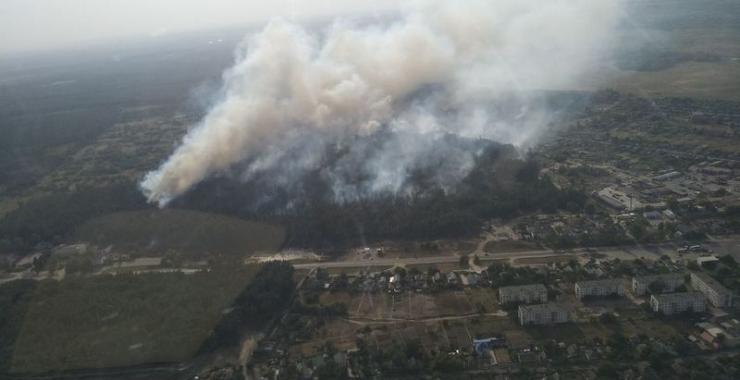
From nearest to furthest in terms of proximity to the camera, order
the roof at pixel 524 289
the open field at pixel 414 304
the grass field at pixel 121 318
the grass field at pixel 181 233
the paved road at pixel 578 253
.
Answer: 1. the grass field at pixel 121 318
2. the open field at pixel 414 304
3. the roof at pixel 524 289
4. the paved road at pixel 578 253
5. the grass field at pixel 181 233

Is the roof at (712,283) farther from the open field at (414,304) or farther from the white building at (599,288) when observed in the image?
the open field at (414,304)

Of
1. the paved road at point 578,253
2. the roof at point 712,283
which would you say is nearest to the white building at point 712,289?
the roof at point 712,283

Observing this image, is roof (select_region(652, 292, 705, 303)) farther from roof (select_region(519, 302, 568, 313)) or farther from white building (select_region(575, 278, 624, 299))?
roof (select_region(519, 302, 568, 313))

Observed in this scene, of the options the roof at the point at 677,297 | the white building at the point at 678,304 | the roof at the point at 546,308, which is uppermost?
the roof at the point at 546,308

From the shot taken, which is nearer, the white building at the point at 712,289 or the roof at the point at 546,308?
the roof at the point at 546,308

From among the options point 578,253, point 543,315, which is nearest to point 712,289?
point 578,253

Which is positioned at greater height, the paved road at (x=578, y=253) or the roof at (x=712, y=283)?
the paved road at (x=578, y=253)

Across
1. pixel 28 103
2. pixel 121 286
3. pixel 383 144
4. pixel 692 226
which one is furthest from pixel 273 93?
pixel 28 103

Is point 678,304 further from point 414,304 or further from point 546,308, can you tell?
point 414,304
